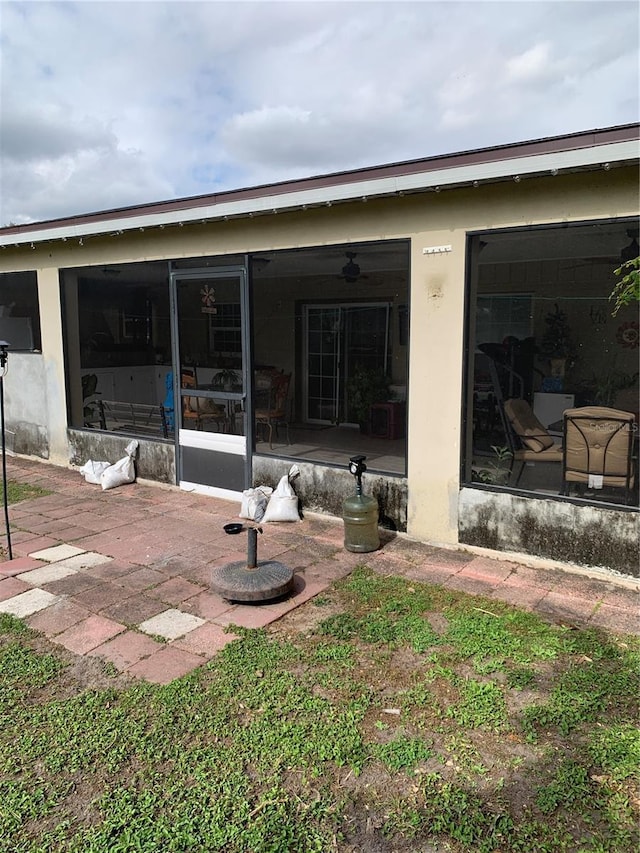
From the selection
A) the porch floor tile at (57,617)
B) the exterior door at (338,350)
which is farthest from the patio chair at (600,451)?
the exterior door at (338,350)

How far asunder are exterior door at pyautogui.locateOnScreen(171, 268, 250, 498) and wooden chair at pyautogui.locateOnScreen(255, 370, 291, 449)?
35.9 inches

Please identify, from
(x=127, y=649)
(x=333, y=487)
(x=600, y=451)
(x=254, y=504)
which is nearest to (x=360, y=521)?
(x=333, y=487)

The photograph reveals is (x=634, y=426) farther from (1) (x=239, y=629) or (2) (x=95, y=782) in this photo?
(2) (x=95, y=782)

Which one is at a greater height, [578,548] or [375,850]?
[578,548]

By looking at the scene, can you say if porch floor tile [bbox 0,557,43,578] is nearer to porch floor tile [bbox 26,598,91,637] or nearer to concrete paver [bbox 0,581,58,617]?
concrete paver [bbox 0,581,58,617]

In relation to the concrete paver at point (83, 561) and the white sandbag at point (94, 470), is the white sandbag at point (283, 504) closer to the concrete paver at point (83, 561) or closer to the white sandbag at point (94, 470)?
the concrete paver at point (83, 561)

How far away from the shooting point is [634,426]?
4.32 metres

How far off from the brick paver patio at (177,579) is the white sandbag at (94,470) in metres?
1.02

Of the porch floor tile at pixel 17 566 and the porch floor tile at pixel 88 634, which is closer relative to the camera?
the porch floor tile at pixel 88 634

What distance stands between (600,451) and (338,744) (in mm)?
3011

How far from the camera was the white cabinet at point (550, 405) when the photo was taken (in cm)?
539

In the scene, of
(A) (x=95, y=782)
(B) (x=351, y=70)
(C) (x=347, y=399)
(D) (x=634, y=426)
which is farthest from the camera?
(C) (x=347, y=399)

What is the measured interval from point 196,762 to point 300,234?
160 inches

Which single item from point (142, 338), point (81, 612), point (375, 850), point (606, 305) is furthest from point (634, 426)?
point (142, 338)
